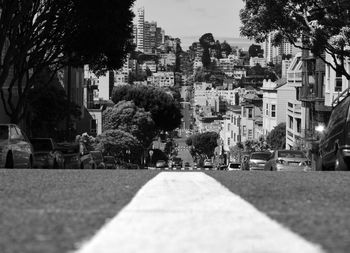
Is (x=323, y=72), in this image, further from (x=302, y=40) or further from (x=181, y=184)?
(x=181, y=184)

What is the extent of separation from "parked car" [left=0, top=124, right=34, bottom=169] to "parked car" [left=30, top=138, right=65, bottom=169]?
92.5 inches

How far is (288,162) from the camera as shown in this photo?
26.7 meters

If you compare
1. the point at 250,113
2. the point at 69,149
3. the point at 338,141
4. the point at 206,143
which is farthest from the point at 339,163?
the point at 206,143

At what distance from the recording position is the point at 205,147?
429 feet

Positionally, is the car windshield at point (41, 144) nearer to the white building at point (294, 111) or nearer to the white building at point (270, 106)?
the white building at point (294, 111)

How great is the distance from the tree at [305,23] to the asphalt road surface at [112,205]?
37.7 ft

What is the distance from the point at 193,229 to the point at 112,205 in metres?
1.95

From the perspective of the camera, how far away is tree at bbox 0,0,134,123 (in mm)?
26641

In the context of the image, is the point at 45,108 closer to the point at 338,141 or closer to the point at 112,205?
the point at 338,141

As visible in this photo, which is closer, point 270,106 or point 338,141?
point 338,141

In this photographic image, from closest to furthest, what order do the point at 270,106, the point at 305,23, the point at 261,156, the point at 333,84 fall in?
1. the point at 305,23
2. the point at 261,156
3. the point at 333,84
4. the point at 270,106

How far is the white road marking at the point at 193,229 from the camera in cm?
576

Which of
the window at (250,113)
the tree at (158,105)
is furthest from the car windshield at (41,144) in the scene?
the window at (250,113)

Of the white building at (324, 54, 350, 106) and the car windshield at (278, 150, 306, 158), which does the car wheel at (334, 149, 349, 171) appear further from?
the white building at (324, 54, 350, 106)
